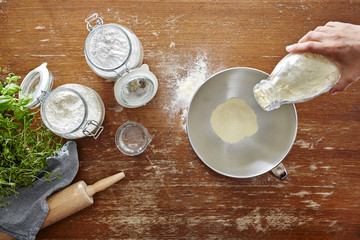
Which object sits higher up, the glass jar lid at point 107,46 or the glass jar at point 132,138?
the glass jar lid at point 107,46

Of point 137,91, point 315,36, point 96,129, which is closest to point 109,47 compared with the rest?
point 137,91

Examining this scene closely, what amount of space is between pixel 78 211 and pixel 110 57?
54cm

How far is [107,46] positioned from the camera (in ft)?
2.51

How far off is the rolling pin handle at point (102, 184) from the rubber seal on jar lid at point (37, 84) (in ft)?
1.03

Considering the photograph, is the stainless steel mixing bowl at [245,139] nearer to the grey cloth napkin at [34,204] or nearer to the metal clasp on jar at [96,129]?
the metal clasp on jar at [96,129]

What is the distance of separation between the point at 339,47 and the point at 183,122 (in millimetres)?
518

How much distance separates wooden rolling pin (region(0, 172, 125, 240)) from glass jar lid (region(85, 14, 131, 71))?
1.25 feet

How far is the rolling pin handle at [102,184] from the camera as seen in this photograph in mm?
848

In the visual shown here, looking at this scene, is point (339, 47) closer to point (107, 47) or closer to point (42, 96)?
point (107, 47)

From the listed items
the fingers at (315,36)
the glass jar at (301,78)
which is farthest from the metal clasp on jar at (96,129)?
the fingers at (315,36)

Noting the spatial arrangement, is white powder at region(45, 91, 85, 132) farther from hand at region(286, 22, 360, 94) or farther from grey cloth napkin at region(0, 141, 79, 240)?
hand at region(286, 22, 360, 94)

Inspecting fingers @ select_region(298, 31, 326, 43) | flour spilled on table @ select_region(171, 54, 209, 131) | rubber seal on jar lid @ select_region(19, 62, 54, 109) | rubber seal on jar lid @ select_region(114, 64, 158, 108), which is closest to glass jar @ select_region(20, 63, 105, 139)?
rubber seal on jar lid @ select_region(19, 62, 54, 109)

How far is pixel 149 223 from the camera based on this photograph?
35.9 inches

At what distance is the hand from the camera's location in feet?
2.33
